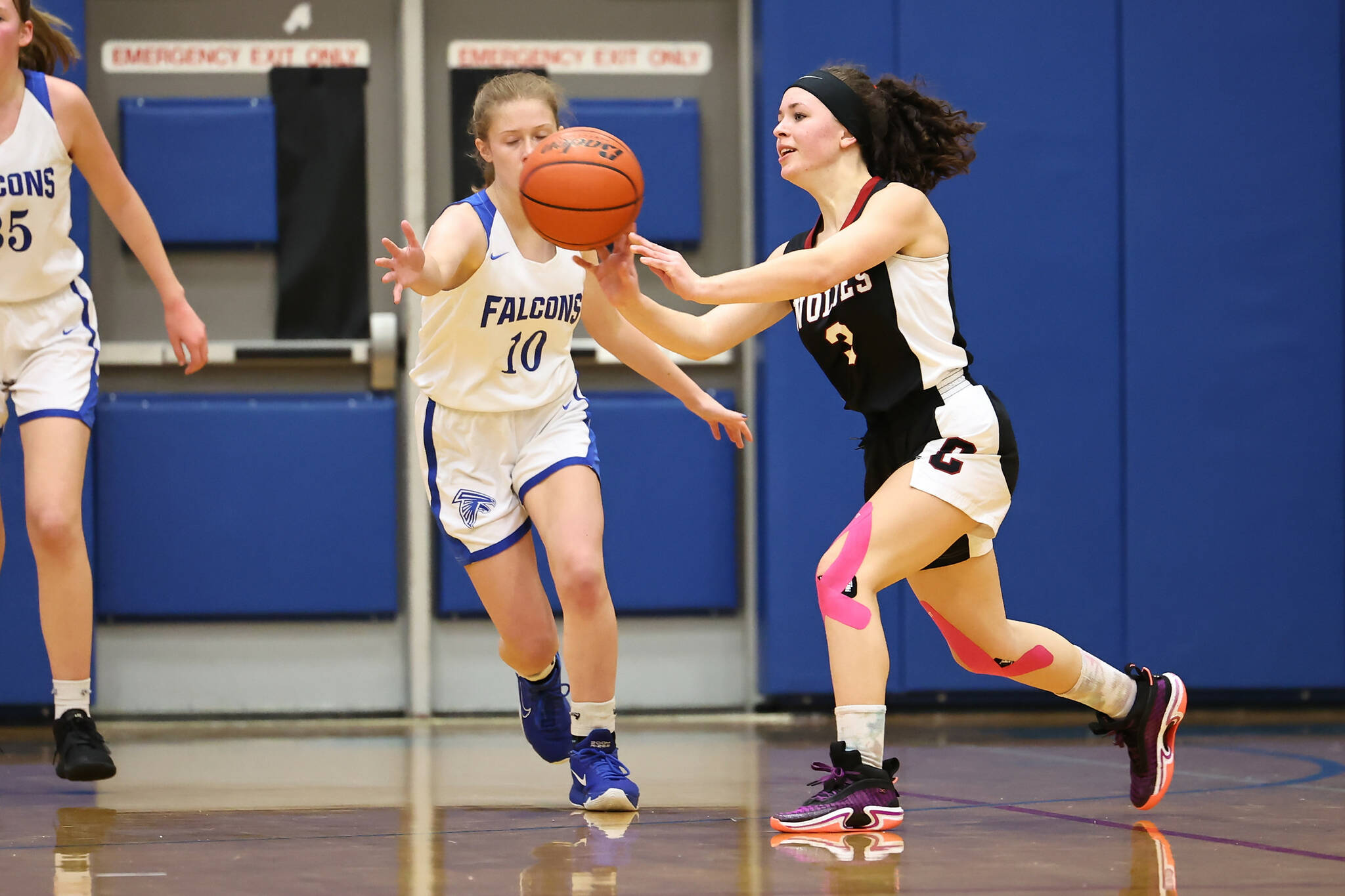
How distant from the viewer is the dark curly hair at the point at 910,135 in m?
3.43

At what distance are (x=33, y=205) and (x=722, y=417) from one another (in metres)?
1.69

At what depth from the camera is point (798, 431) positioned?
6.07 m

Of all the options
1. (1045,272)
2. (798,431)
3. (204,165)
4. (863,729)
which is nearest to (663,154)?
(798,431)

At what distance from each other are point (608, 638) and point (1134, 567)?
338cm

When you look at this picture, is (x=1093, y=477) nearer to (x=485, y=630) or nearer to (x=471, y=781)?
(x=485, y=630)

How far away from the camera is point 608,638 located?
3.38 m

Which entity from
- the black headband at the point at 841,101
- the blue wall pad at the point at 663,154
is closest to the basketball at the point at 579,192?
→ the black headband at the point at 841,101

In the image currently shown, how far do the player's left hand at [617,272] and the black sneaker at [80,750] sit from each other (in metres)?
1.54

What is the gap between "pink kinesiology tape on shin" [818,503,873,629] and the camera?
A: 10.1ft

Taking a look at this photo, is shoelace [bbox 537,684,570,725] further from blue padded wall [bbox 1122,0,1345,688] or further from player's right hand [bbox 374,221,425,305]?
blue padded wall [bbox 1122,0,1345,688]

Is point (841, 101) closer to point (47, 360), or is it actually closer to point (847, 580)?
point (847, 580)

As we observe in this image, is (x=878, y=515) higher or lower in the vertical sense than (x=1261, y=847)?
A: higher

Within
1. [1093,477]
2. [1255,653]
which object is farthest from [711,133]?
[1255,653]

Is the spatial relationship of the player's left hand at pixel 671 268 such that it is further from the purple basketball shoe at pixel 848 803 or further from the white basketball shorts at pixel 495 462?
the purple basketball shoe at pixel 848 803
